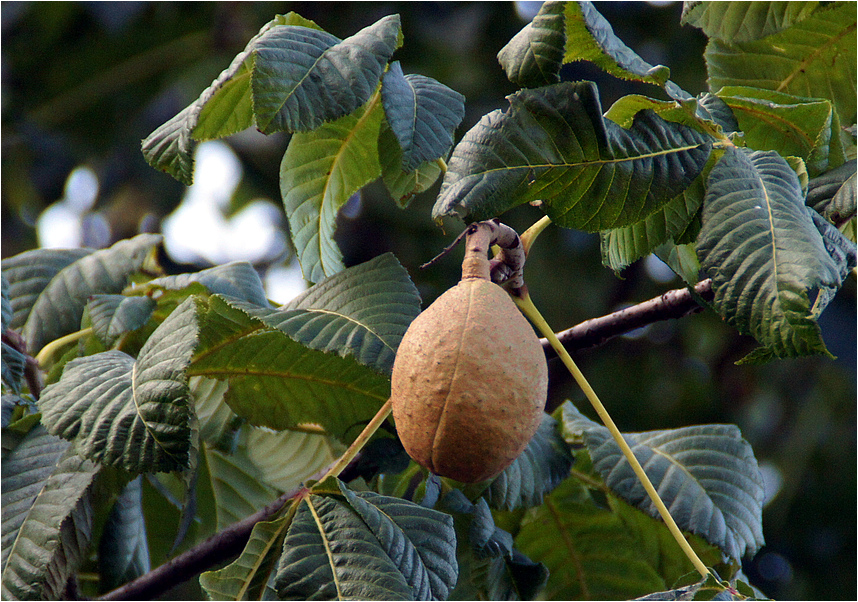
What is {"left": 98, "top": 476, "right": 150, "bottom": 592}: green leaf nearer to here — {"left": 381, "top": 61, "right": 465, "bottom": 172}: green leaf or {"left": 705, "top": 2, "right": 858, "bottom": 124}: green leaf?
{"left": 381, "top": 61, "right": 465, "bottom": 172}: green leaf

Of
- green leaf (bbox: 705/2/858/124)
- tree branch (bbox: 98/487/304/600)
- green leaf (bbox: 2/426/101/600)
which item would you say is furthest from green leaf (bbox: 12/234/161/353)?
green leaf (bbox: 705/2/858/124)

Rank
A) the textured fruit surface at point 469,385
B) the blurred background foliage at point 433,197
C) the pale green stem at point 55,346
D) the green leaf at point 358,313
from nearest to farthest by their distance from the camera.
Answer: the textured fruit surface at point 469,385 → the green leaf at point 358,313 → the pale green stem at point 55,346 → the blurred background foliage at point 433,197

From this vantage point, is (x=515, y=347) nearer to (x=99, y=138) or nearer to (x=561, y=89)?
(x=561, y=89)

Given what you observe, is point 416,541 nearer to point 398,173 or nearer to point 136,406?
point 136,406

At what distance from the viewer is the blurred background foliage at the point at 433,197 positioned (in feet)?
9.78

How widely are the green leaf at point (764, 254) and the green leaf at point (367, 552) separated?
0.33 meters

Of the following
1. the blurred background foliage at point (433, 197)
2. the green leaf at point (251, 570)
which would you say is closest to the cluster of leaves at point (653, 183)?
the green leaf at point (251, 570)

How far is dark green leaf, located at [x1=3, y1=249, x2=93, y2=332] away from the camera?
1.08 m

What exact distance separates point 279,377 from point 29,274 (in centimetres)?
51

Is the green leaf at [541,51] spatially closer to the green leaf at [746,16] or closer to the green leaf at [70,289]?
the green leaf at [746,16]

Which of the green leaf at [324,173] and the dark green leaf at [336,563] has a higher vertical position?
the green leaf at [324,173]

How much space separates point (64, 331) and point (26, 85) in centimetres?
306

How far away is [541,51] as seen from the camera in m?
0.64

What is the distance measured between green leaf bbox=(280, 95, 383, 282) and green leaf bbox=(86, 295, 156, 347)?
230mm
